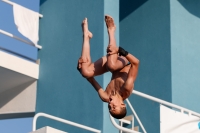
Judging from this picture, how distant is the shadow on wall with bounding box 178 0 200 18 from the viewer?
961 cm

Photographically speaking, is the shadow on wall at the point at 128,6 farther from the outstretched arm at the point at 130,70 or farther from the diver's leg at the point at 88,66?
the outstretched arm at the point at 130,70

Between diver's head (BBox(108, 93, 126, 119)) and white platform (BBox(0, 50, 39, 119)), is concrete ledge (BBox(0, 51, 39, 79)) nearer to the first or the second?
white platform (BBox(0, 50, 39, 119))

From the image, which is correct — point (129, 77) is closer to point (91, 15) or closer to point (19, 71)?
point (91, 15)

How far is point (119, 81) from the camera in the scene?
6.24 m

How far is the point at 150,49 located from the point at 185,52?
519 mm

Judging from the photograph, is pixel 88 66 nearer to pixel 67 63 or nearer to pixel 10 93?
pixel 67 63

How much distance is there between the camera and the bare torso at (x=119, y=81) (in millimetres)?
6164

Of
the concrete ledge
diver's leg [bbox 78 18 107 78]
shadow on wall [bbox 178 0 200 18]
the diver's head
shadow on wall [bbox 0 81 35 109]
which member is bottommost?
the diver's head

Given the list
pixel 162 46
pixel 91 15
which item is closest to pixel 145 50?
pixel 162 46

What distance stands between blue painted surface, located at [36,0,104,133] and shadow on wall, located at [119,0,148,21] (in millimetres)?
1059

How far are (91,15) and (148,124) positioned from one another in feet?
5.33

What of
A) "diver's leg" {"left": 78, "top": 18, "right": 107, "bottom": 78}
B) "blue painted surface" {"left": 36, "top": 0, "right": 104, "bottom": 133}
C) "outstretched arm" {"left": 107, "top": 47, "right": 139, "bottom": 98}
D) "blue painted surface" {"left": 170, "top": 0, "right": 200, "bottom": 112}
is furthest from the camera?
"blue painted surface" {"left": 170, "top": 0, "right": 200, "bottom": 112}

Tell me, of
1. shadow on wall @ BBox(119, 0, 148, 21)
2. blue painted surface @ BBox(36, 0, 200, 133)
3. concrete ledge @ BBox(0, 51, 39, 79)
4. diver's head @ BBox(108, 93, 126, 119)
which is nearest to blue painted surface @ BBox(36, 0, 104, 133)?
blue painted surface @ BBox(36, 0, 200, 133)

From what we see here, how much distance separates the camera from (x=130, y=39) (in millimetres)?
10008
